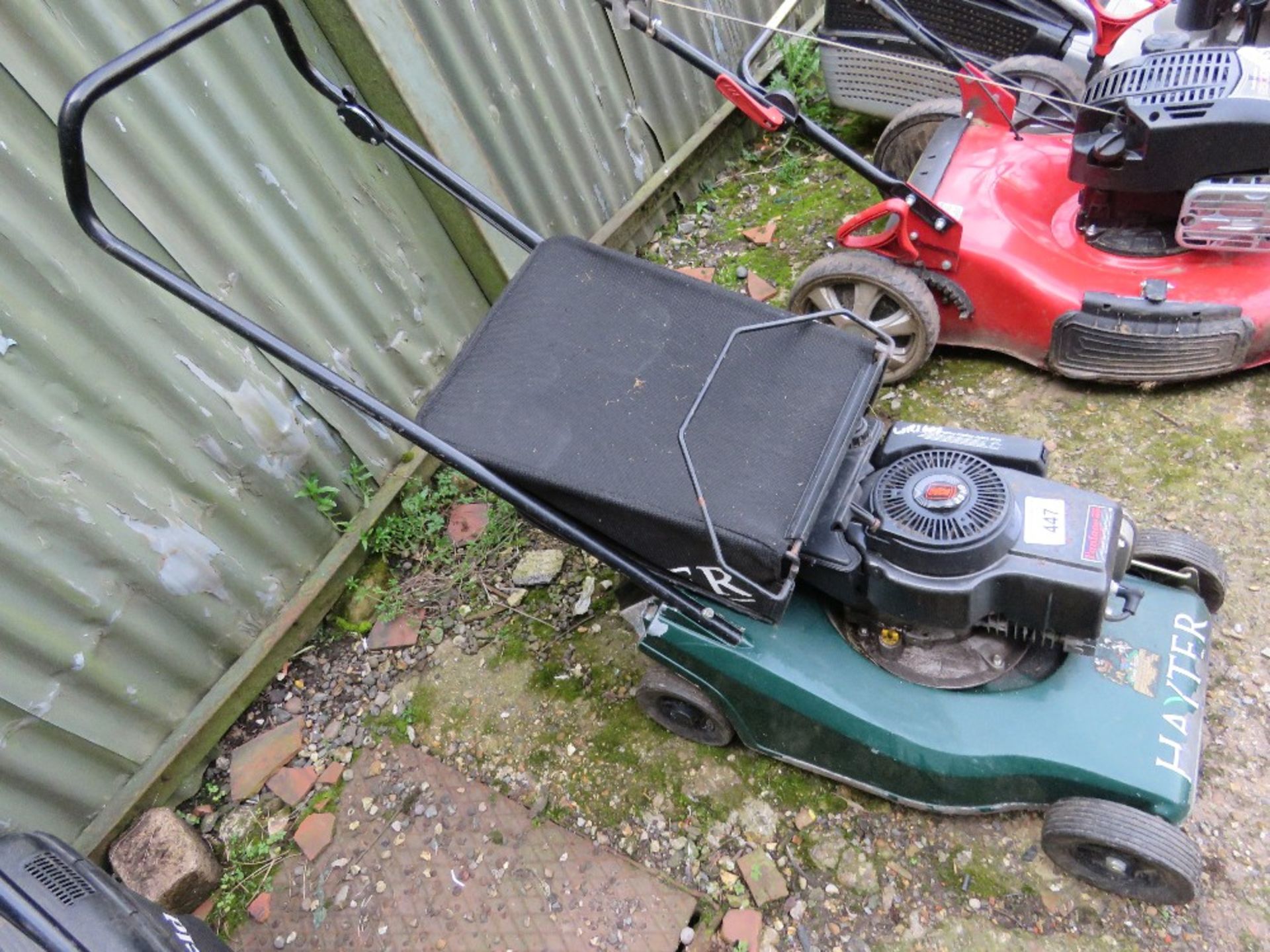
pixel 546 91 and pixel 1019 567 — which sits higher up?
pixel 546 91

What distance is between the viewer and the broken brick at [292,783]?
7.55 feet

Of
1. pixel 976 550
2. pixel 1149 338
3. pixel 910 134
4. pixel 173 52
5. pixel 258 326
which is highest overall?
pixel 173 52

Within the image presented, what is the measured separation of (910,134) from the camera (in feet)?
→ 9.95

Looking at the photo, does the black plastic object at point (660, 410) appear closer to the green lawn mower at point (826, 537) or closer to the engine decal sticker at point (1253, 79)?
the green lawn mower at point (826, 537)

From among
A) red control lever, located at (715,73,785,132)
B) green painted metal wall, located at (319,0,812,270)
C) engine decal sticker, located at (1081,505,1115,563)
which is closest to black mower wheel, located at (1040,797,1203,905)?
engine decal sticker, located at (1081,505,1115,563)

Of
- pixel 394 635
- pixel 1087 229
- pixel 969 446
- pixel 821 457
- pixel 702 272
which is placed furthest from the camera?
pixel 702 272

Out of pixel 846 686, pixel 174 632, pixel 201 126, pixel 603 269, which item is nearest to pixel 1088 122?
pixel 603 269

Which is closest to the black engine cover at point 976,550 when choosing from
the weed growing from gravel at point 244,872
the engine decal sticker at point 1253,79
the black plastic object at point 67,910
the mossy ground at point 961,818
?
the mossy ground at point 961,818

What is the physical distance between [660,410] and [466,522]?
1.30 m

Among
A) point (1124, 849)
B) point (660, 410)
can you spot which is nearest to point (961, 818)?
point (1124, 849)

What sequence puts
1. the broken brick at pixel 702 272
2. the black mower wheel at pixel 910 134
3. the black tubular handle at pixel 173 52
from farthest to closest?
the broken brick at pixel 702 272 < the black mower wheel at pixel 910 134 < the black tubular handle at pixel 173 52

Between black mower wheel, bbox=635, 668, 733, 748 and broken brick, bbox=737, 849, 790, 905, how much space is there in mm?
253

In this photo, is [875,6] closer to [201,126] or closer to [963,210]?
[963,210]

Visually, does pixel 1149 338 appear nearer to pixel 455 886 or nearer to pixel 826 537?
pixel 826 537
